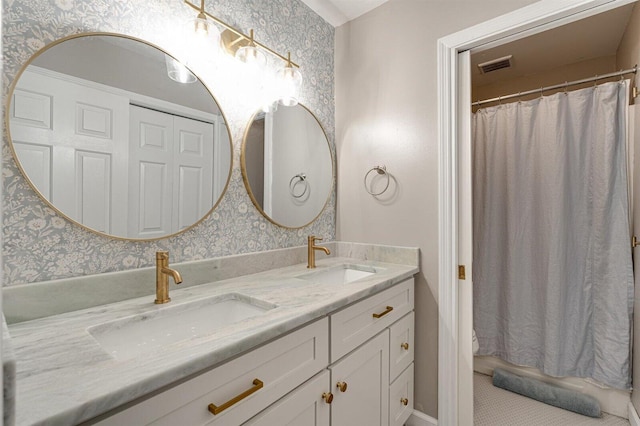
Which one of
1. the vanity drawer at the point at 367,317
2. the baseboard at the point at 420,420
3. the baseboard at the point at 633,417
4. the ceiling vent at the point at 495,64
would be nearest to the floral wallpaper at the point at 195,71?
the vanity drawer at the point at 367,317

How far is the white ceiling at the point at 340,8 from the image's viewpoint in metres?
1.89

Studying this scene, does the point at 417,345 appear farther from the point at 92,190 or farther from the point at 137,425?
the point at 92,190

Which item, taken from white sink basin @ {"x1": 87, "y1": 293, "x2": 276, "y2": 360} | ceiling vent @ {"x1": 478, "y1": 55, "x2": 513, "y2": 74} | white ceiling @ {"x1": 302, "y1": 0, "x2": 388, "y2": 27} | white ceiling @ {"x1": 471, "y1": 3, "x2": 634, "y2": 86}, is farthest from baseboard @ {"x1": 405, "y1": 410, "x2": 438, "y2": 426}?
ceiling vent @ {"x1": 478, "y1": 55, "x2": 513, "y2": 74}

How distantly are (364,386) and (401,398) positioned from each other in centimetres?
43

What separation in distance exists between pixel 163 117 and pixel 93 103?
235 millimetres

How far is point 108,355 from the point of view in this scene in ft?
2.41

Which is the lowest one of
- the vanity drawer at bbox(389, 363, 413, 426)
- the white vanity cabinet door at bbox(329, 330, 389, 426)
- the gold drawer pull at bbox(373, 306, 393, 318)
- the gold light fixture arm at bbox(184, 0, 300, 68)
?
the vanity drawer at bbox(389, 363, 413, 426)

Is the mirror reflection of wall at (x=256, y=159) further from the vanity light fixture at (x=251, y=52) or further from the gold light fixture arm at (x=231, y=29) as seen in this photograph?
the gold light fixture arm at (x=231, y=29)

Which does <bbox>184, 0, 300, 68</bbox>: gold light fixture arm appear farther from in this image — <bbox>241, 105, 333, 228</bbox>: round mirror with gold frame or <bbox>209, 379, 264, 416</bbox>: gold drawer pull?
<bbox>209, 379, 264, 416</bbox>: gold drawer pull

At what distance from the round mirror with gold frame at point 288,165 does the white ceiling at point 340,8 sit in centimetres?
63

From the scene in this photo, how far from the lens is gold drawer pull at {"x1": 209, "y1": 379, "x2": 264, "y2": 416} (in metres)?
0.77

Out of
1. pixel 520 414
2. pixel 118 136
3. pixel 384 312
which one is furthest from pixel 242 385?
pixel 520 414

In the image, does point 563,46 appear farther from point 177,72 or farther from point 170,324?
point 170,324

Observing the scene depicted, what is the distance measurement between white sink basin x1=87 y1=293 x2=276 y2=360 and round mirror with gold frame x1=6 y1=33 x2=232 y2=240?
12.7 inches
